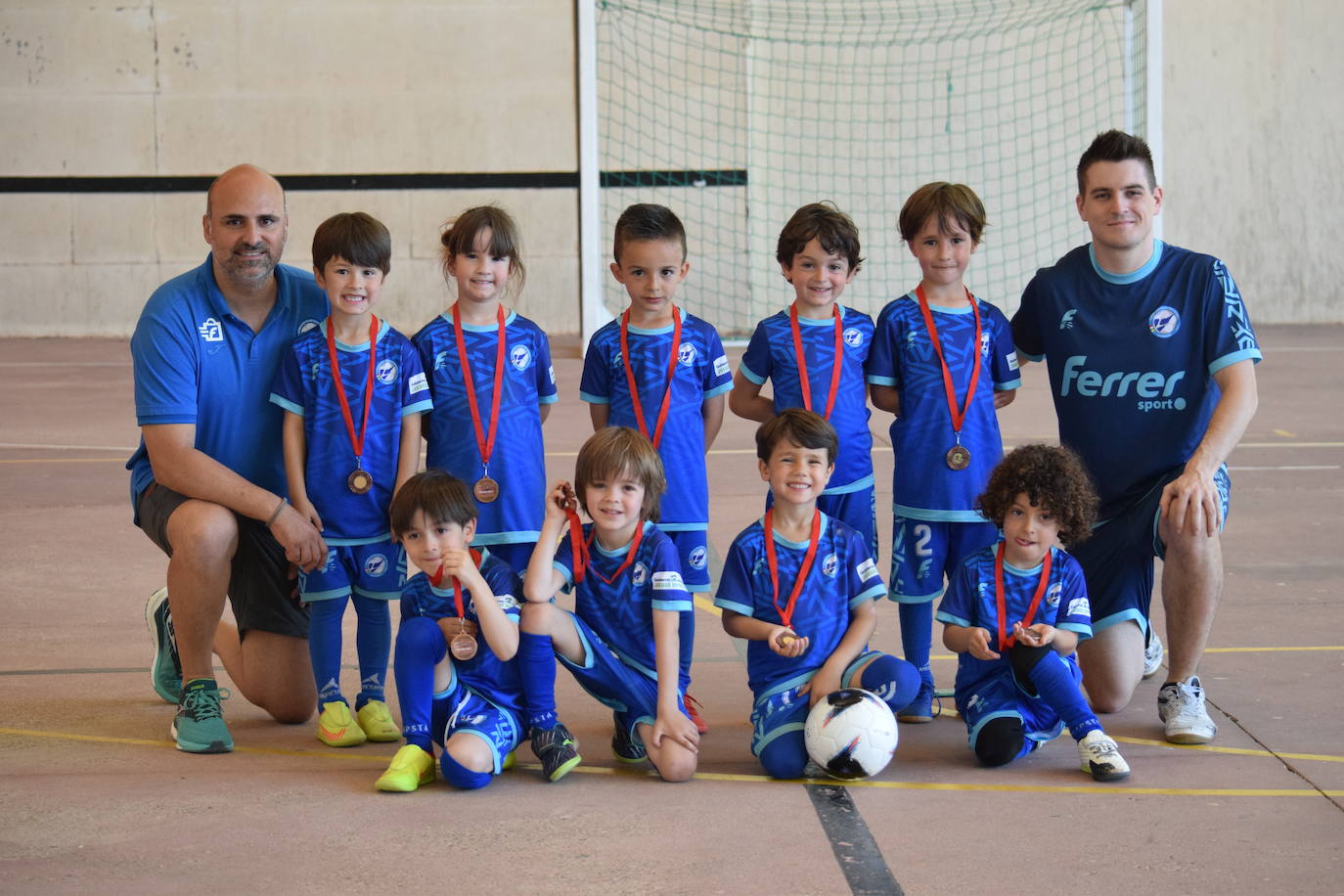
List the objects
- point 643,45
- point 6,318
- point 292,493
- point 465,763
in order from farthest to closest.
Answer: point 6,318 < point 643,45 < point 292,493 < point 465,763

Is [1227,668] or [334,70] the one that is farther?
[334,70]

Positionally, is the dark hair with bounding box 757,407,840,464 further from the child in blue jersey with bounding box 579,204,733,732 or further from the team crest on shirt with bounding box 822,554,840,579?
the child in blue jersey with bounding box 579,204,733,732

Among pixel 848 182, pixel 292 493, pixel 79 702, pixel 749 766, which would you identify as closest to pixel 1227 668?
pixel 749 766

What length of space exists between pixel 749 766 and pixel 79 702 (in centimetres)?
193

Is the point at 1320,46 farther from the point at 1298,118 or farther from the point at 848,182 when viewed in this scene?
the point at 848,182

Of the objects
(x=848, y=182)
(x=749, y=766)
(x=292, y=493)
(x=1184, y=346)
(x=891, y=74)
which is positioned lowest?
(x=749, y=766)

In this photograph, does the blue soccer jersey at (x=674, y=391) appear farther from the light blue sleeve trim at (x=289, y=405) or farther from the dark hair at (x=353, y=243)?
the light blue sleeve trim at (x=289, y=405)

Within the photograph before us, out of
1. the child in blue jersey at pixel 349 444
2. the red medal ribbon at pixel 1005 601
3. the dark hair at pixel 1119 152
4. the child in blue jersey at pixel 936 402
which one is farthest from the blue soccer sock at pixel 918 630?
the child in blue jersey at pixel 349 444

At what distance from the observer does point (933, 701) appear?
4.09 m

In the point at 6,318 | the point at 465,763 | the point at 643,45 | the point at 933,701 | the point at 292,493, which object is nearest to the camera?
the point at 465,763

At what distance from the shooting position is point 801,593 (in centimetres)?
355

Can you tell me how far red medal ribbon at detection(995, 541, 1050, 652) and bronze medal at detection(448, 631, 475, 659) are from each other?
1279mm

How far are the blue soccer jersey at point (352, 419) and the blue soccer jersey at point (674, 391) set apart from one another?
532mm

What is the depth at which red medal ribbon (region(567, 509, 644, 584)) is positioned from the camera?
3.56 meters
